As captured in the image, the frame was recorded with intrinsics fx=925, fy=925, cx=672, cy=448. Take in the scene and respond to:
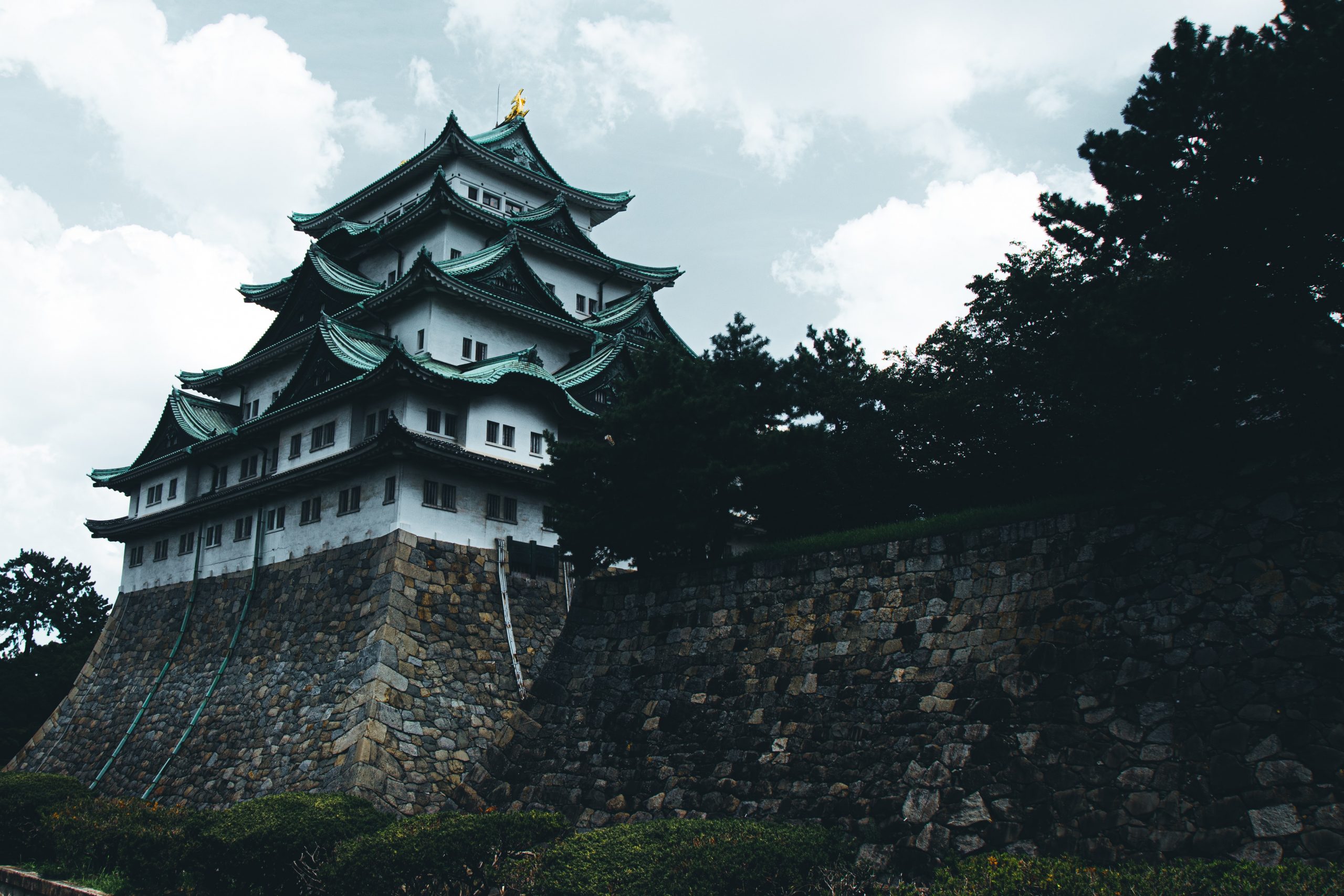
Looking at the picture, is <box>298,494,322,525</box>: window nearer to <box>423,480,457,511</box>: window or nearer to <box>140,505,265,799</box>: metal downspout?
<box>140,505,265,799</box>: metal downspout

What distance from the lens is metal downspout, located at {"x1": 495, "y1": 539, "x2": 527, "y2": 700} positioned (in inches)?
1003

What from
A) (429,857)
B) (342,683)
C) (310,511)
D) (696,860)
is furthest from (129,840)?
(696,860)

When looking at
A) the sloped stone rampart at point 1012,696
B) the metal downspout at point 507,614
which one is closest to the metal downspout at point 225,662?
the metal downspout at point 507,614

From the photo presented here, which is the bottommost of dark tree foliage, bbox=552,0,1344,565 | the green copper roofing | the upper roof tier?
dark tree foliage, bbox=552,0,1344,565

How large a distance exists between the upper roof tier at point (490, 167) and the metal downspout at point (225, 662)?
56.2 ft

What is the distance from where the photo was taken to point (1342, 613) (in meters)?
11.6

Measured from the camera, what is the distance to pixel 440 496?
26359 millimetres

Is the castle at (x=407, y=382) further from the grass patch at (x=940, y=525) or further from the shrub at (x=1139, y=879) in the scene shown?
the shrub at (x=1139, y=879)

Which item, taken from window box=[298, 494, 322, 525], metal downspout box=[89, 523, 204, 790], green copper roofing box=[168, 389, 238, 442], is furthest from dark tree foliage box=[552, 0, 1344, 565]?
green copper roofing box=[168, 389, 238, 442]

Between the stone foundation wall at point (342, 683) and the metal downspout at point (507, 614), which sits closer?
the stone foundation wall at point (342, 683)

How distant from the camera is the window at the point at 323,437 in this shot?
94.1ft

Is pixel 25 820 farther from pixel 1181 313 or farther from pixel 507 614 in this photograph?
pixel 1181 313

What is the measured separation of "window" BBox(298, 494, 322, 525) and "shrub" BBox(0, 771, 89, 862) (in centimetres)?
917

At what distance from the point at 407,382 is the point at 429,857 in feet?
51.5
